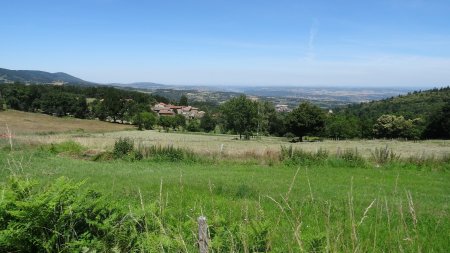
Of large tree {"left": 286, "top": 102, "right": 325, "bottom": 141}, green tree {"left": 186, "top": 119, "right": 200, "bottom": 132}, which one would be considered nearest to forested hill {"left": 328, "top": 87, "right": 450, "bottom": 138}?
large tree {"left": 286, "top": 102, "right": 325, "bottom": 141}

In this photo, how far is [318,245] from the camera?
12.9ft

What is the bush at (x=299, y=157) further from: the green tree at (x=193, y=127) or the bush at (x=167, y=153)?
the green tree at (x=193, y=127)

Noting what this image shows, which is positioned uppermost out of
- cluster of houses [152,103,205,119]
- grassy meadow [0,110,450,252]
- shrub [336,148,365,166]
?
grassy meadow [0,110,450,252]

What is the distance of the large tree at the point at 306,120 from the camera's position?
253 ft

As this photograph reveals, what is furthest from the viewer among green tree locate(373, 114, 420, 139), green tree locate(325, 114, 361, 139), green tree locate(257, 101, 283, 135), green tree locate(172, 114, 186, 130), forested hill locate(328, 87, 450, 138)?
green tree locate(172, 114, 186, 130)

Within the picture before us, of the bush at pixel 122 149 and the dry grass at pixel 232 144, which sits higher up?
the bush at pixel 122 149

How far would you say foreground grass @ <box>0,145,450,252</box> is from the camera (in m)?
3.77

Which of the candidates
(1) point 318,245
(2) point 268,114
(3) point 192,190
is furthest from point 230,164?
(2) point 268,114

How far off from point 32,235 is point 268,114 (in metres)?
102

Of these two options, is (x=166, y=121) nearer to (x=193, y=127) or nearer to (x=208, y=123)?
(x=193, y=127)

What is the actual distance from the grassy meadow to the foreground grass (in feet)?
0.09

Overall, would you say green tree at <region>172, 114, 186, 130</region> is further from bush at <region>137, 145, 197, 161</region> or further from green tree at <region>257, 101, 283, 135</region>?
bush at <region>137, 145, 197, 161</region>

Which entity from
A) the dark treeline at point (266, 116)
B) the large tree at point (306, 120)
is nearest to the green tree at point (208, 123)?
the dark treeline at point (266, 116)

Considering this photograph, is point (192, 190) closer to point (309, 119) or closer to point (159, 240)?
point (159, 240)
